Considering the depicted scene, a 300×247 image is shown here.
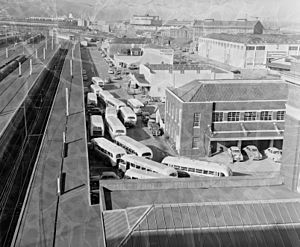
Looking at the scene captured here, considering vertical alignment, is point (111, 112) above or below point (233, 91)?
below

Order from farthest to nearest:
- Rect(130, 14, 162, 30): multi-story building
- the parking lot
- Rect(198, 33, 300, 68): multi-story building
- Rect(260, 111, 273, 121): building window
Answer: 1. Rect(198, 33, 300, 68): multi-story building
2. Rect(130, 14, 162, 30): multi-story building
3. Rect(260, 111, 273, 121): building window
4. the parking lot

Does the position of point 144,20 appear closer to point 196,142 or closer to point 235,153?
point 196,142

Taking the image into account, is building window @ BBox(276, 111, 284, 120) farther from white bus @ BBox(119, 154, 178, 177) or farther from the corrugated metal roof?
the corrugated metal roof

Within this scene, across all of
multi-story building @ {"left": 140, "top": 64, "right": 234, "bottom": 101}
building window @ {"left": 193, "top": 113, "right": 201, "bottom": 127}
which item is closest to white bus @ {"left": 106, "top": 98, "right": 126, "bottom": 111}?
multi-story building @ {"left": 140, "top": 64, "right": 234, "bottom": 101}

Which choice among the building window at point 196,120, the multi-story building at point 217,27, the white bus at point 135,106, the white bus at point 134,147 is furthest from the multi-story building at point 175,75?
the multi-story building at point 217,27

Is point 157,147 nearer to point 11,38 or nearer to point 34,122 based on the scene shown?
point 34,122

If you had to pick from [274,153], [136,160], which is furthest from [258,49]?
[136,160]

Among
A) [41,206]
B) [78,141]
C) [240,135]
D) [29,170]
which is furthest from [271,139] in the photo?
[41,206]
